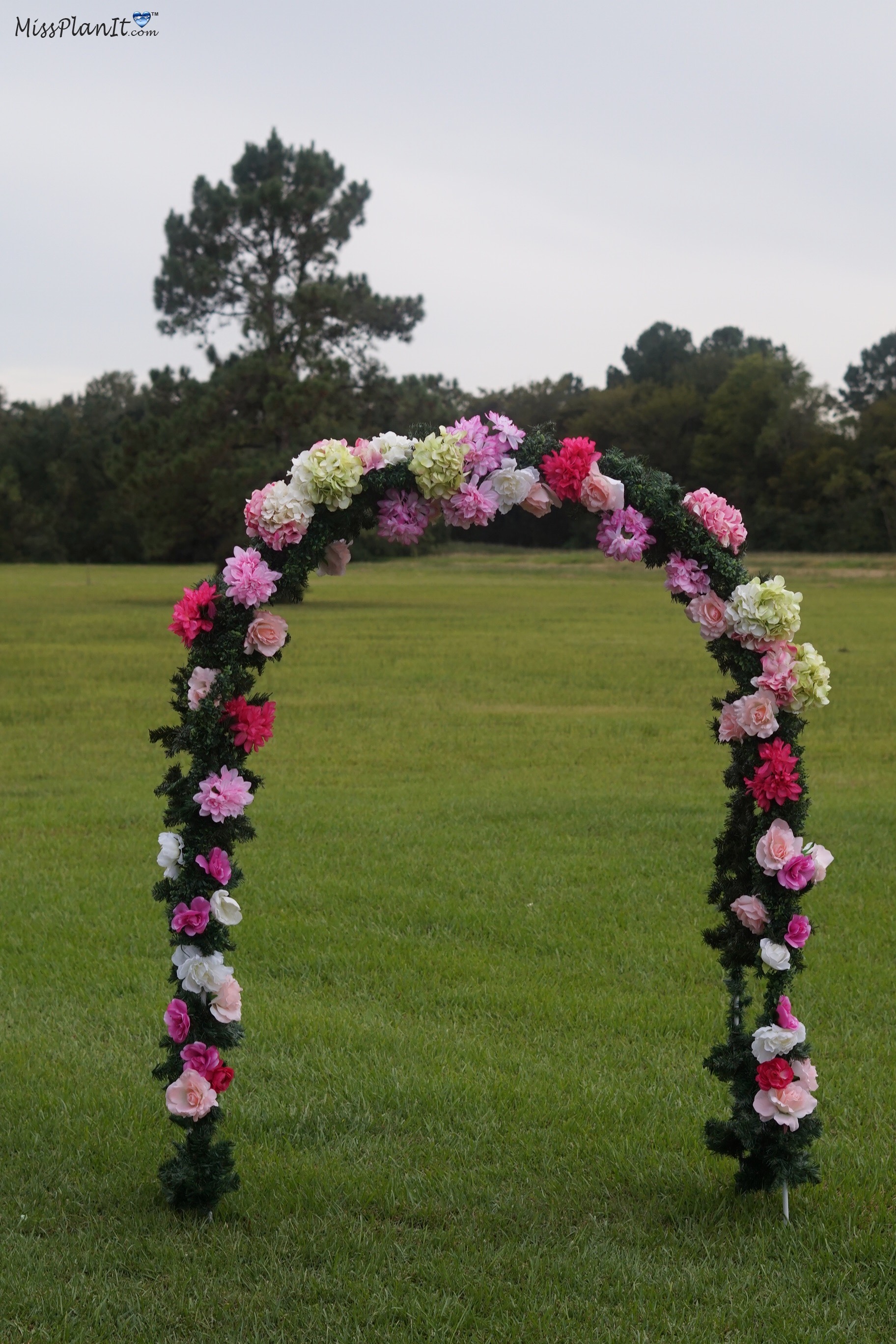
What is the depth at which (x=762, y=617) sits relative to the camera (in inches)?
159

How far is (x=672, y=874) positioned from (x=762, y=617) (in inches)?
175

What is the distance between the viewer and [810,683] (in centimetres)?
407

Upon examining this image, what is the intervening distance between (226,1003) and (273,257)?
41.5m

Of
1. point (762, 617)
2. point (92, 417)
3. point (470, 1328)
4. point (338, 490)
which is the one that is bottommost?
point (470, 1328)

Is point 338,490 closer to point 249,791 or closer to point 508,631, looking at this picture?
point 249,791

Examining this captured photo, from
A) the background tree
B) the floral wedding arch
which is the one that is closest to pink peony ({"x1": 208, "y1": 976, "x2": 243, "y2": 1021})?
the floral wedding arch

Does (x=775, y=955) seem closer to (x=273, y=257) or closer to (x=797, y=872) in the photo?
(x=797, y=872)

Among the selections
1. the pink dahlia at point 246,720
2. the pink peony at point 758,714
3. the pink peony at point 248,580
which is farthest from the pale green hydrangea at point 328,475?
the pink peony at point 758,714

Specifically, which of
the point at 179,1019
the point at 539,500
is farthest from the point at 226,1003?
the point at 539,500

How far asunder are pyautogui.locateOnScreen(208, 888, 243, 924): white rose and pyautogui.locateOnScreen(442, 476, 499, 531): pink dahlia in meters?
1.31

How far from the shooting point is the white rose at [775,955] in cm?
405

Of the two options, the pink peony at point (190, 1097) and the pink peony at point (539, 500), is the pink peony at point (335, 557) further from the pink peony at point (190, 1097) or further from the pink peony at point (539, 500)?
the pink peony at point (190, 1097)

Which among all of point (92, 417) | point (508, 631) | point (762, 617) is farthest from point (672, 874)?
point (92, 417)

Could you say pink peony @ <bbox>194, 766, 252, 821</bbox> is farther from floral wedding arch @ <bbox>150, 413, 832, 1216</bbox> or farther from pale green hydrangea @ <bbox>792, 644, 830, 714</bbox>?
pale green hydrangea @ <bbox>792, 644, 830, 714</bbox>
